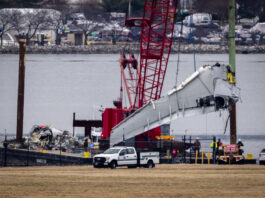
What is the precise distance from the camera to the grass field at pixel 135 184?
1028 inches

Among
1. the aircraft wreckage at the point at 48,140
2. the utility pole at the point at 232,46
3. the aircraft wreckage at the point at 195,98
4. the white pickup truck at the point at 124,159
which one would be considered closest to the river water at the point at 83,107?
the aircraft wreckage at the point at 48,140

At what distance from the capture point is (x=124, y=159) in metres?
41.1

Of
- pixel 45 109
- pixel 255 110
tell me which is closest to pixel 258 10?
pixel 255 110

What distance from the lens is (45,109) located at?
130 metres

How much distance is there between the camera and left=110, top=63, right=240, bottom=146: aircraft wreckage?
37594 mm

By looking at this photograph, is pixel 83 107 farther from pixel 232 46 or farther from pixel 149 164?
pixel 149 164

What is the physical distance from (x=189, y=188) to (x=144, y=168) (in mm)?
13708

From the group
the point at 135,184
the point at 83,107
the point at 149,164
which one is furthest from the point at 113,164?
the point at 83,107

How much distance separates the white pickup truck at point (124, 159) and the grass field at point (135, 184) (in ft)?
14.7

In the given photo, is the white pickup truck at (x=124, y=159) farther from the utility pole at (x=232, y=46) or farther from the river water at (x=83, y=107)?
the river water at (x=83, y=107)

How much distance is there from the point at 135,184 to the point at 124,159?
38.1 ft

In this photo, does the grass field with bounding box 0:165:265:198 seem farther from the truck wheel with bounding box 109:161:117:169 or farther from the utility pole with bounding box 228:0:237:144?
the utility pole with bounding box 228:0:237:144

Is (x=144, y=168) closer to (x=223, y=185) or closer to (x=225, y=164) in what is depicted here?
(x=225, y=164)

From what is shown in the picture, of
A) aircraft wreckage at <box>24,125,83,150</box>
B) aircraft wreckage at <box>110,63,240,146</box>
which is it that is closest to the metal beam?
aircraft wreckage at <box>110,63,240,146</box>
